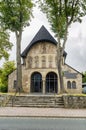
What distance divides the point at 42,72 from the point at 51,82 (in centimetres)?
239

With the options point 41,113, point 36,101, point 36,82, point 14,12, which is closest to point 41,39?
point 36,82

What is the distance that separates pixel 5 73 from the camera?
61656 mm

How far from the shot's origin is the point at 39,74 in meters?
52.8

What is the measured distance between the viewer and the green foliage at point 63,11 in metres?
37.2

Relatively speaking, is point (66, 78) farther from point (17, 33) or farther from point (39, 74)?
point (17, 33)

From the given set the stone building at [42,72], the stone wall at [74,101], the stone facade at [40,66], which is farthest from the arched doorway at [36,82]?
the stone wall at [74,101]

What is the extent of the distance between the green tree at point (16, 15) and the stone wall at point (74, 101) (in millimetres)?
11595

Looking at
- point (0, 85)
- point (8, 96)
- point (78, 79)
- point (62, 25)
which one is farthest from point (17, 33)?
point (0, 85)

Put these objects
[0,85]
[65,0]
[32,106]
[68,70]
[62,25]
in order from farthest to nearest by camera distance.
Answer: [0,85]
[68,70]
[62,25]
[65,0]
[32,106]

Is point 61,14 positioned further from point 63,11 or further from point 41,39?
point 41,39

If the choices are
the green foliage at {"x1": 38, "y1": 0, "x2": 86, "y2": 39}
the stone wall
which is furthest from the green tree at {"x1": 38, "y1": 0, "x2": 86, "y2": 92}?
the stone wall

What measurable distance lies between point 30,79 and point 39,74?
190 centimetres

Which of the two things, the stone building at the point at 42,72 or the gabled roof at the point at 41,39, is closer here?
the stone building at the point at 42,72

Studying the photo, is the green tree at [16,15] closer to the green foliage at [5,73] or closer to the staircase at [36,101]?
the staircase at [36,101]
